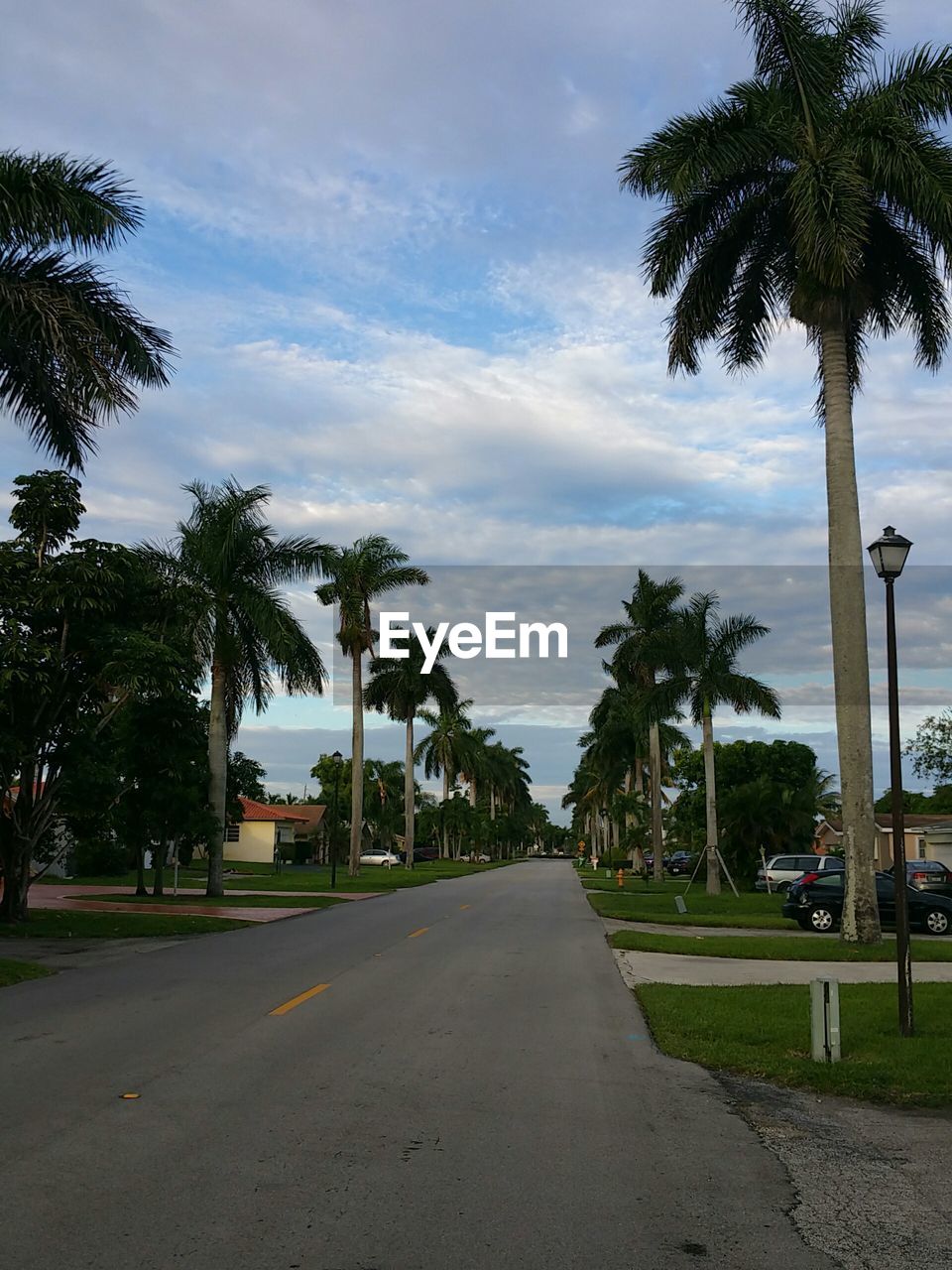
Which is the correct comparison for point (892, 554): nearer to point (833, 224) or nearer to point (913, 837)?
point (833, 224)

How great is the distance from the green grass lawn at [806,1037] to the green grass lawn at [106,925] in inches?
471

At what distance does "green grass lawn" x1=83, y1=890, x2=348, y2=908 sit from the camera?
1321 inches

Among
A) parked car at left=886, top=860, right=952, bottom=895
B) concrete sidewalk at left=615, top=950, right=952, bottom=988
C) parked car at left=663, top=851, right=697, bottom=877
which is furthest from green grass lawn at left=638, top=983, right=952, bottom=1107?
parked car at left=663, top=851, right=697, bottom=877

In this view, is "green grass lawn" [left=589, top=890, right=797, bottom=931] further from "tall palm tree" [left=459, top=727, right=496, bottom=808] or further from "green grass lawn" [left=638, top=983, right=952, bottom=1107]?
"tall palm tree" [left=459, top=727, right=496, bottom=808]

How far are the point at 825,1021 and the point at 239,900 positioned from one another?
2817 centimetres

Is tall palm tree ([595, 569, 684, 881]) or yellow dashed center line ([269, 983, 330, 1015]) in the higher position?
tall palm tree ([595, 569, 684, 881])

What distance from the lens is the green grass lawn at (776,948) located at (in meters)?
19.6

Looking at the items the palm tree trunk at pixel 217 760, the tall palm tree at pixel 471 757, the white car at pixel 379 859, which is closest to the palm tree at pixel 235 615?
the palm tree trunk at pixel 217 760

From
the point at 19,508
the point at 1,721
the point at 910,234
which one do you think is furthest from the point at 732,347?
the point at 1,721

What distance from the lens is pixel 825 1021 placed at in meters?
10.1

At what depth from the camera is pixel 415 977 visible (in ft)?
51.7

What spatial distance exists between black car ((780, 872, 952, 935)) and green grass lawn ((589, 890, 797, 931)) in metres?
0.86

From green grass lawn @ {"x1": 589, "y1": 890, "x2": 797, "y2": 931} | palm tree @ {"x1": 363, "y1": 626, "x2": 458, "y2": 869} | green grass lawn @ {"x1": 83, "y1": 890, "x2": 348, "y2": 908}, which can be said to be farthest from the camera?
palm tree @ {"x1": 363, "y1": 626, "x2": 458, "y2": 869}

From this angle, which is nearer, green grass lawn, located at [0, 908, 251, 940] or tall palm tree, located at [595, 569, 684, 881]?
green grass lawn, located at [0, 908, 251, 940]
